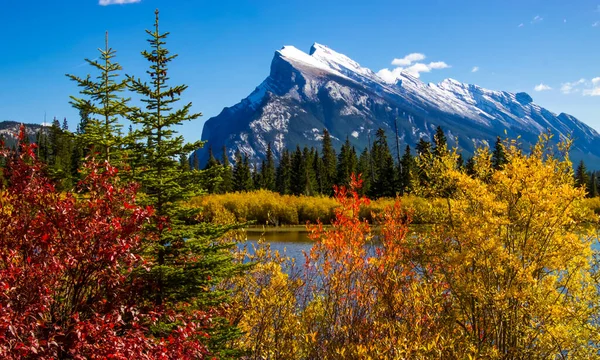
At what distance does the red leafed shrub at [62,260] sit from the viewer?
565cm

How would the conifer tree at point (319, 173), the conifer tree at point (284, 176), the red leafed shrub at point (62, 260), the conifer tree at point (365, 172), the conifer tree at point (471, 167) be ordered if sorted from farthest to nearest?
the conifer tree at point (284, 176)
the conifer tree at point (319, 173)
the conifer tree at point (365, 172)
the conifer tree at point (471, 167)
the red leafed shrub at point (62, 260)

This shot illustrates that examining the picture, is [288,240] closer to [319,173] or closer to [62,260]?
[62,260]

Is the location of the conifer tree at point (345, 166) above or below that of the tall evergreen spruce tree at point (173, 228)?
above

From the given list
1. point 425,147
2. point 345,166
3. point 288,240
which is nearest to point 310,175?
point 345,166

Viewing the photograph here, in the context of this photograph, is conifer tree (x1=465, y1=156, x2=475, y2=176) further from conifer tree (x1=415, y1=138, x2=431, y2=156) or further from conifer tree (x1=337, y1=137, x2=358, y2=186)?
conifer tree (x1=337, y1=137, x2=358, y2=186)

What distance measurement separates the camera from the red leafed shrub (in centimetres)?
565

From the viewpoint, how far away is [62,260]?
6.03 metres

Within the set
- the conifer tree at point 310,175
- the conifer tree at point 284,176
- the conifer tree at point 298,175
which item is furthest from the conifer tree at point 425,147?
the conifer tree at point 284,176

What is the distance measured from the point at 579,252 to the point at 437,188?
3.22 metres

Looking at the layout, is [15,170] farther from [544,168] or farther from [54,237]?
[544,168]

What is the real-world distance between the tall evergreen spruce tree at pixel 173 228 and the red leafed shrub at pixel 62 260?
3372mm

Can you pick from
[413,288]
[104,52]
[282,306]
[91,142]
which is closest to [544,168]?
[413,288]

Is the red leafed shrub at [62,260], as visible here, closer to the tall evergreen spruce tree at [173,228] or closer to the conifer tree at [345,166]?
the tall evergreen spruce tree at [173,228]

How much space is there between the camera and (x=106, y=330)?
5.84 metres
